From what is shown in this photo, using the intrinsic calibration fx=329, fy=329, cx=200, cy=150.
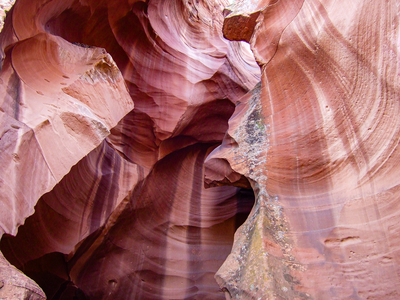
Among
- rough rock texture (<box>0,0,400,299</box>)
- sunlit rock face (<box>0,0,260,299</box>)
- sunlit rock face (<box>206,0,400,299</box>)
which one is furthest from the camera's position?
sunlit rock face (<box>0,0,260,299</box>)

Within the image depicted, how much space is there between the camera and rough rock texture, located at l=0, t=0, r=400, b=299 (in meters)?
3.17

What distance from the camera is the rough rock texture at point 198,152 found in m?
3.17

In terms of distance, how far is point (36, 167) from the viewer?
3.47 meters

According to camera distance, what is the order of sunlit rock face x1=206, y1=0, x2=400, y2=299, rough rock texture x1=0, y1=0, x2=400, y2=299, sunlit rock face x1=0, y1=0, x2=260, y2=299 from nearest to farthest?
1. sunlit rock face x1=206, y1=0, x2=400, y2=299
2. rough rock texture x1=0, y1=0, x2=400, y2=299
3. sunlit rock face x1=0, y1=0, x2=260, y2=299

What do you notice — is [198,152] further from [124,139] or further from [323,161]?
[323,161]

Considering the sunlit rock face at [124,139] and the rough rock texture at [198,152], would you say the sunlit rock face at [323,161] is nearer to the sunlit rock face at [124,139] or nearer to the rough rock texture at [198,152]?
Answer: the rough rock texture at [198,152]

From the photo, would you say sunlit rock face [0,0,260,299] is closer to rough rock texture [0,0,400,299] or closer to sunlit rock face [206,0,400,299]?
rough rock texture [0,0,400,299]

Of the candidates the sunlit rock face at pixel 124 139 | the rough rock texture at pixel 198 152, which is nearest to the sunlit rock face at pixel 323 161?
the rough rock texture at pixel 198 152

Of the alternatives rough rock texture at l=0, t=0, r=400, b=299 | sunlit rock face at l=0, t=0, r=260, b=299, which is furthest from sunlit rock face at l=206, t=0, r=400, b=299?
sunlit rock face at l=0, t=0, r=260, b=299

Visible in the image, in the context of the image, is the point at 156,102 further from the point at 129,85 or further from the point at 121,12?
the point at 121,12

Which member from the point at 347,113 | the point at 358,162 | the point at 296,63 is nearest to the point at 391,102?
the point at 347,113

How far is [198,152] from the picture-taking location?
7.29 metres

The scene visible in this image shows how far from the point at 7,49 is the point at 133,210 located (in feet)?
11.4

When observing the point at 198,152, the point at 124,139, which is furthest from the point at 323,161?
the point at 124,139
